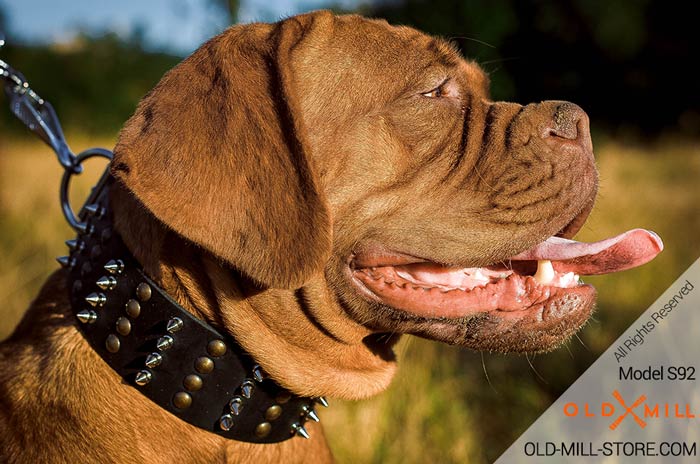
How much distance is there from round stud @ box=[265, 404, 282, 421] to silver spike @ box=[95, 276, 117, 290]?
0.62 m

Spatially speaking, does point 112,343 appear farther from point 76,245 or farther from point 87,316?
point 76,245

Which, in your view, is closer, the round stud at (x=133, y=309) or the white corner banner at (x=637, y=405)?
the round stud at (x=133, y=309)

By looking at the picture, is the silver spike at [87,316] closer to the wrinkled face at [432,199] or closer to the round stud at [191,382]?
the round stud at [191,382]

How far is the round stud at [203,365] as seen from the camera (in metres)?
2.35

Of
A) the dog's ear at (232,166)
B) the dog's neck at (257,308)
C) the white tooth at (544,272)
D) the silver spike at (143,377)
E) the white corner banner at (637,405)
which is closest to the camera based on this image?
the dog's ear at (232,166)

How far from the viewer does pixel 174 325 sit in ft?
7.60

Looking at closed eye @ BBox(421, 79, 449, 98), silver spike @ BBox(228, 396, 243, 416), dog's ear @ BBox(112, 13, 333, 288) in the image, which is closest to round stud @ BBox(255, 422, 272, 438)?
silver spike @ BBox(228, 396, 243, 416)

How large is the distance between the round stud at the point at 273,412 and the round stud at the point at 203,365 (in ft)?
0.86

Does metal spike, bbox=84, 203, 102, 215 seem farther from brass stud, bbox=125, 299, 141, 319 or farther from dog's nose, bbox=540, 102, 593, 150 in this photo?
dog's nose, bbox=540, 102, 593, 150

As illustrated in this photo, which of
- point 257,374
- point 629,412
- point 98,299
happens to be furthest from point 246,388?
point 629,412

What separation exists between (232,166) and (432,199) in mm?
728

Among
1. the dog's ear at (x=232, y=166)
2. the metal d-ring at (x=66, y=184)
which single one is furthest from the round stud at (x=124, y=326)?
the metal d-ring at (x=66, y=184)

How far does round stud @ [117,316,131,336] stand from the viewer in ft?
7.67

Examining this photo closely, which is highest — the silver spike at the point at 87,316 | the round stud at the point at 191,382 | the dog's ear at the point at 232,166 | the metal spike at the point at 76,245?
the dog's ear at the point at 232,166
